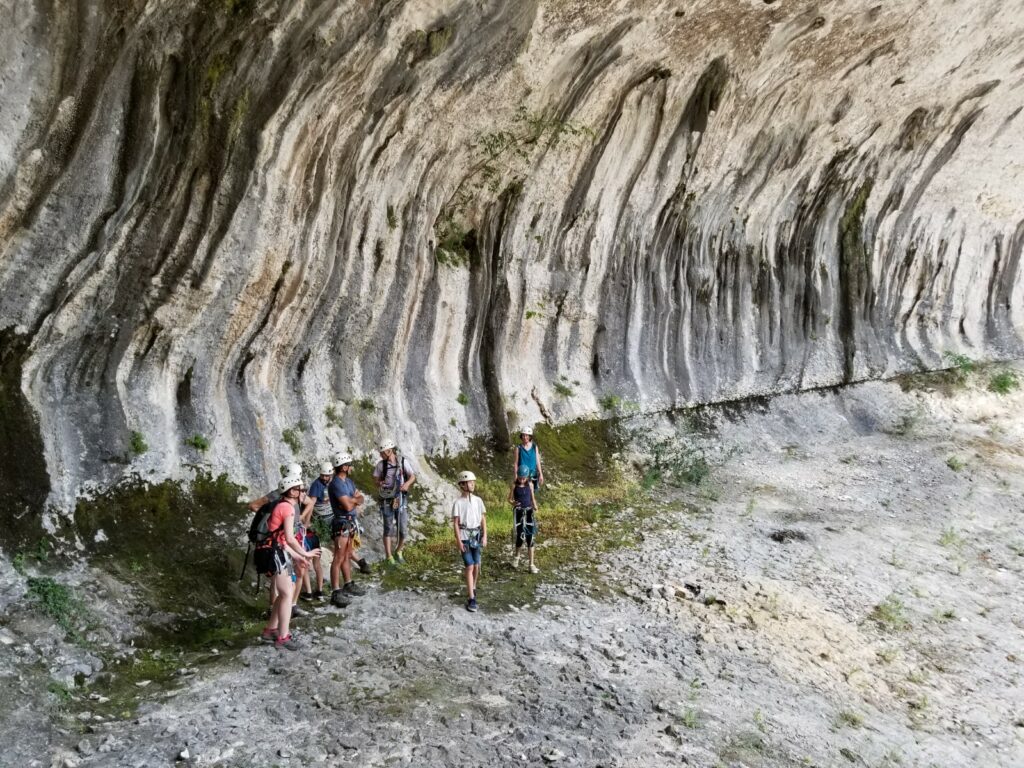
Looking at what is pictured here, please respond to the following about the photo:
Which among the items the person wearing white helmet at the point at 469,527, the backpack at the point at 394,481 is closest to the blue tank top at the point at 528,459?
the backpack at the point at 394,481

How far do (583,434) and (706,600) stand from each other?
769 centimetres

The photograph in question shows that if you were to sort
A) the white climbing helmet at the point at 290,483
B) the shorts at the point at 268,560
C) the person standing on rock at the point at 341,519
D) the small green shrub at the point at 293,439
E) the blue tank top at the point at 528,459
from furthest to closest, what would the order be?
the small green shrub at the point at 293,439 → the blue tank top at the point at 528,459 → the person standing on rock at the point at 341,519 → the white climbing helmet at the point at 290,483 → the shorts at the point at 268,560

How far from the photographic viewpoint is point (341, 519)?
977 cm

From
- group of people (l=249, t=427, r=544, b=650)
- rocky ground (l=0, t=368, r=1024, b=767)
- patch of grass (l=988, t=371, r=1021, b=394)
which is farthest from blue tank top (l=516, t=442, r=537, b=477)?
patch of grass (l=988, t=371, r=1021, b=394)

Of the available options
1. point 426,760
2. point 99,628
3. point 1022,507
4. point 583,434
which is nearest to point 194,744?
point 426,760

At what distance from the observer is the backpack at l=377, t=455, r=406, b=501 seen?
11094 mm

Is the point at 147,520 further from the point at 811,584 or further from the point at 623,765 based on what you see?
the point at 811,584

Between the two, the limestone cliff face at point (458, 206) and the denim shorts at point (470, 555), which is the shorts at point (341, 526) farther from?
the limestone cliff face at point (458, 206)

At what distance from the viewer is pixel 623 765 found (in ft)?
21.6

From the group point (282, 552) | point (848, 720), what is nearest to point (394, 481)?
point (282, 552)

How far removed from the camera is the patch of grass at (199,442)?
37.3 ft

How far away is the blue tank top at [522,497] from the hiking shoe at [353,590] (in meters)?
2.44

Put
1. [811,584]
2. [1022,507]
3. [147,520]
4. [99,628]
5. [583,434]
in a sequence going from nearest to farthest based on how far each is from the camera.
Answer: [99,628], [147,520], [811,584], [1022,507], [583,434]

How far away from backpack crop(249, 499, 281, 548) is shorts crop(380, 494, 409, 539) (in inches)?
125
